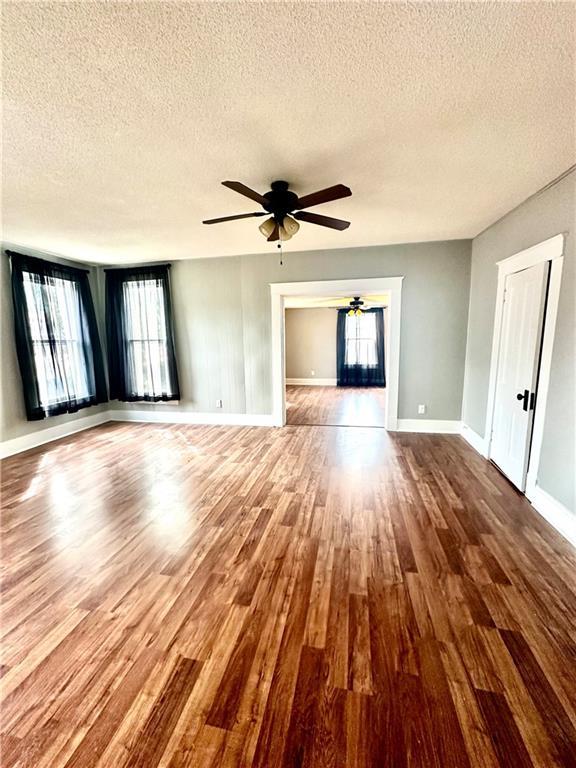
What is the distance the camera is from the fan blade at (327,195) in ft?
6.71

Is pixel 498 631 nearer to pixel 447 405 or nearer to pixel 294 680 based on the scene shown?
pixel 294 680

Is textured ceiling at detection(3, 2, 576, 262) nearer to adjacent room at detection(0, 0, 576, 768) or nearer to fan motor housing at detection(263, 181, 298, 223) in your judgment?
adjacent room at detection(0, 0, 576, 768)

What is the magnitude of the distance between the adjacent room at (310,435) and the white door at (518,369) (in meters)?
0.03

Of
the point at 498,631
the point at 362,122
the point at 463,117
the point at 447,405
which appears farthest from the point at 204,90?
the point at 447,405

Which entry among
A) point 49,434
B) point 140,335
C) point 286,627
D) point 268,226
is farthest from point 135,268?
point 286,627

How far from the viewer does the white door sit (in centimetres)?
278

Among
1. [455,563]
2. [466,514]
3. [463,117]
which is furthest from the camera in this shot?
[466,514]

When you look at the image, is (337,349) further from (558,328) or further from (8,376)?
(8,376)

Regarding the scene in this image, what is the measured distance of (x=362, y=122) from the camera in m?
1.81

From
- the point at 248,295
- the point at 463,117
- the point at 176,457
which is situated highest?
the point at 463,117

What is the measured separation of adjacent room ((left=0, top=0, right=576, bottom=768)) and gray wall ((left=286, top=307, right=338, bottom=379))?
456cm

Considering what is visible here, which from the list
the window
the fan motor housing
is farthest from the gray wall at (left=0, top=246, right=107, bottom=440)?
the window

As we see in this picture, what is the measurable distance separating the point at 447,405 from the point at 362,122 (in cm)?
391

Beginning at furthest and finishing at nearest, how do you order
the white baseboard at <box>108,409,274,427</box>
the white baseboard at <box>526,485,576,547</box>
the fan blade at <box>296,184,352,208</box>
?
the white baseboard at <box>108,409,274,427</box> → the white baseboard at <box>526,485,576,547</box> → the fan blade at <box>296,184,352,208</box>
